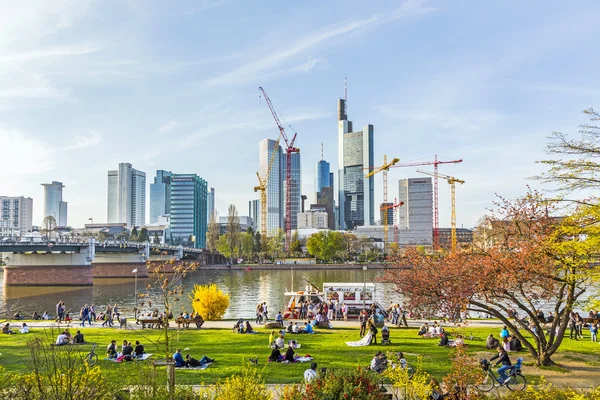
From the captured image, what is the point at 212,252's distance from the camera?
152 metres

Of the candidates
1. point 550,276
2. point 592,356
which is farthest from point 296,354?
point 592,356

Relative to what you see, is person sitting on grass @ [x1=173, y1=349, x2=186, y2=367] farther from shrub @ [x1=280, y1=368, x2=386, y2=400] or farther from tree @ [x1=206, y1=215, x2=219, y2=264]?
tree @ [x1=206, y1=215, x2=219, y2=264]

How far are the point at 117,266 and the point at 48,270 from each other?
23.9m

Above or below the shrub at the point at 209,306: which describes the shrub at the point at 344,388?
above

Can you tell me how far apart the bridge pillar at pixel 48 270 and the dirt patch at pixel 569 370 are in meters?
74.6

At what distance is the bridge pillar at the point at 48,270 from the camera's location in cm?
7725

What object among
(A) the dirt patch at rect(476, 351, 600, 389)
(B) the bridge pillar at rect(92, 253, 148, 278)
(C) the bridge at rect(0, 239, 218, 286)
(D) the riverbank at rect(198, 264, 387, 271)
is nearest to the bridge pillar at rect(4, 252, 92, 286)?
(C) the bridge at rect(0, 239, 218, 286)

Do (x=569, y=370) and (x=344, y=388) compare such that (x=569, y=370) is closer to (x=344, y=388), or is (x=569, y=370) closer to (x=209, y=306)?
(x=344, y=388)

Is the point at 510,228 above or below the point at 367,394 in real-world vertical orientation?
above

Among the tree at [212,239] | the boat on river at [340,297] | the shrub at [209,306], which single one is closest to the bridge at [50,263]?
the boat on river at [340,297]

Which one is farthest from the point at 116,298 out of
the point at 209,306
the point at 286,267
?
the point at 286,267

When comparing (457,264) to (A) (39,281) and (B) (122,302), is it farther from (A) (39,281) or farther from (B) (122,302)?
(A) (39,281)

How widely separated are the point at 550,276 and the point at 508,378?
3.82 metres

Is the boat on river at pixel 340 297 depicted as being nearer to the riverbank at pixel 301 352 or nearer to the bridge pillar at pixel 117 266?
the riverbank at pixel 301 352
